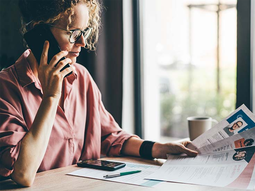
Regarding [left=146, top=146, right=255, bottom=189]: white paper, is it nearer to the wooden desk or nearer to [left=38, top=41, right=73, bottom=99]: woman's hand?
the wooden desk

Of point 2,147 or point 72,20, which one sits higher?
point 72,20

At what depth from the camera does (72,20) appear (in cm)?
112

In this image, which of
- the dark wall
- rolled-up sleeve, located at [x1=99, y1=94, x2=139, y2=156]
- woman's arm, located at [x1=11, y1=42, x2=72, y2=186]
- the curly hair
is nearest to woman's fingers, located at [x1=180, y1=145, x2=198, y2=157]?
rolled-up sleeve, located at [x1=99, y1=94, x2=139, y2=156]

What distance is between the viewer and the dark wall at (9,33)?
1.89 metres

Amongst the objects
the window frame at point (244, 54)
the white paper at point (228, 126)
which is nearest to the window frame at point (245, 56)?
the window frame at point (244, 54)

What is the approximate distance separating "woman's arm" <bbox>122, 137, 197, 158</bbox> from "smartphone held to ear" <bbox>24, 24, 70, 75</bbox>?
427 millimetres

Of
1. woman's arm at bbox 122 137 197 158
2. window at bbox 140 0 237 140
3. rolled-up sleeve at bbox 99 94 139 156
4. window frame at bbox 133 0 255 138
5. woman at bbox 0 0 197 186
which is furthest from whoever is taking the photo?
window at bbox 140 0 237 140

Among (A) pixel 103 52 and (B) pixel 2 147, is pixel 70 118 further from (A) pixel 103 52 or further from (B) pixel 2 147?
(A) pixel 103 52

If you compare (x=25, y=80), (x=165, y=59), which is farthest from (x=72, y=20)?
(x=165, y=59)

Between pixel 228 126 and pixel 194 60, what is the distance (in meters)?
2.34

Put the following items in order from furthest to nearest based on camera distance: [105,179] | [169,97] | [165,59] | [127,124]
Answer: [169,97] < [165,59] < [127,124] < [105,179]

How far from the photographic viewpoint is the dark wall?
1895 millimetres

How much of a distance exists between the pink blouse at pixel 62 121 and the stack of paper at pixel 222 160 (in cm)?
33

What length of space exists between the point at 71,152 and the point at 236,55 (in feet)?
3.02
